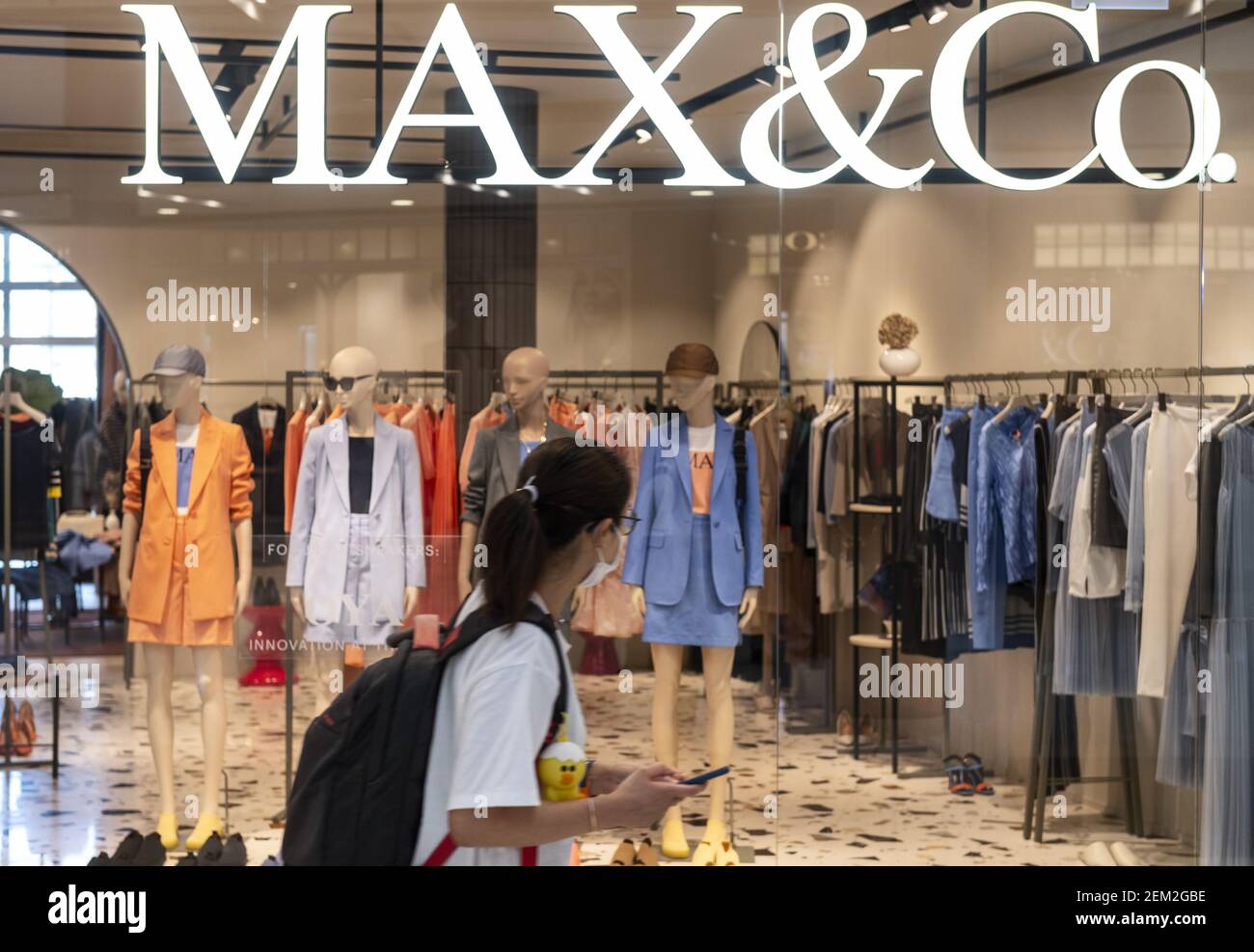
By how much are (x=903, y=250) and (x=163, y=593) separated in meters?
2.59

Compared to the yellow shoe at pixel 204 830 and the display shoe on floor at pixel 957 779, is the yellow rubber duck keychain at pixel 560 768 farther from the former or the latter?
the display shoe on floor at pixel 957 779

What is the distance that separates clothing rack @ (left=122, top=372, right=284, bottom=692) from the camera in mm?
4578

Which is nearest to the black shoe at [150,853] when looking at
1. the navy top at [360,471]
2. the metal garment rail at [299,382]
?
the metal garment rail at [299,382]

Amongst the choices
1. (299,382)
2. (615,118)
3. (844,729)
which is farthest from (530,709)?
(615,118)

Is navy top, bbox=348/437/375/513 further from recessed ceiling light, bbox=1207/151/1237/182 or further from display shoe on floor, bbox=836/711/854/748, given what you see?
recessed ceiling light, bbox=1207/151/1237/182

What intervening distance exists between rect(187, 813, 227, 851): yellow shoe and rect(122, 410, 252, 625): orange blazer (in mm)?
618

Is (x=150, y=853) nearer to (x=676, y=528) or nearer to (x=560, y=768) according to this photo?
(x=676, y=528)

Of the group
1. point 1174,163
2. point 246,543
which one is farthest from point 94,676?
point 1174,163

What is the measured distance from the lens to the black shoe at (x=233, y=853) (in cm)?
449

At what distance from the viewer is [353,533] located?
4602 mm

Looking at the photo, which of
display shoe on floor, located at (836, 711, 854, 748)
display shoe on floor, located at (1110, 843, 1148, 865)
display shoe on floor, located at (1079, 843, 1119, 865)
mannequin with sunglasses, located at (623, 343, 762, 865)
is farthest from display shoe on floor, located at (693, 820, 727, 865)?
display shoe on floor, located at (1110, 843, 1148, 865)

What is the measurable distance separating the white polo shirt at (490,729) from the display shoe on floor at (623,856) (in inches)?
89.8

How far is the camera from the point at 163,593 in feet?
15.1
